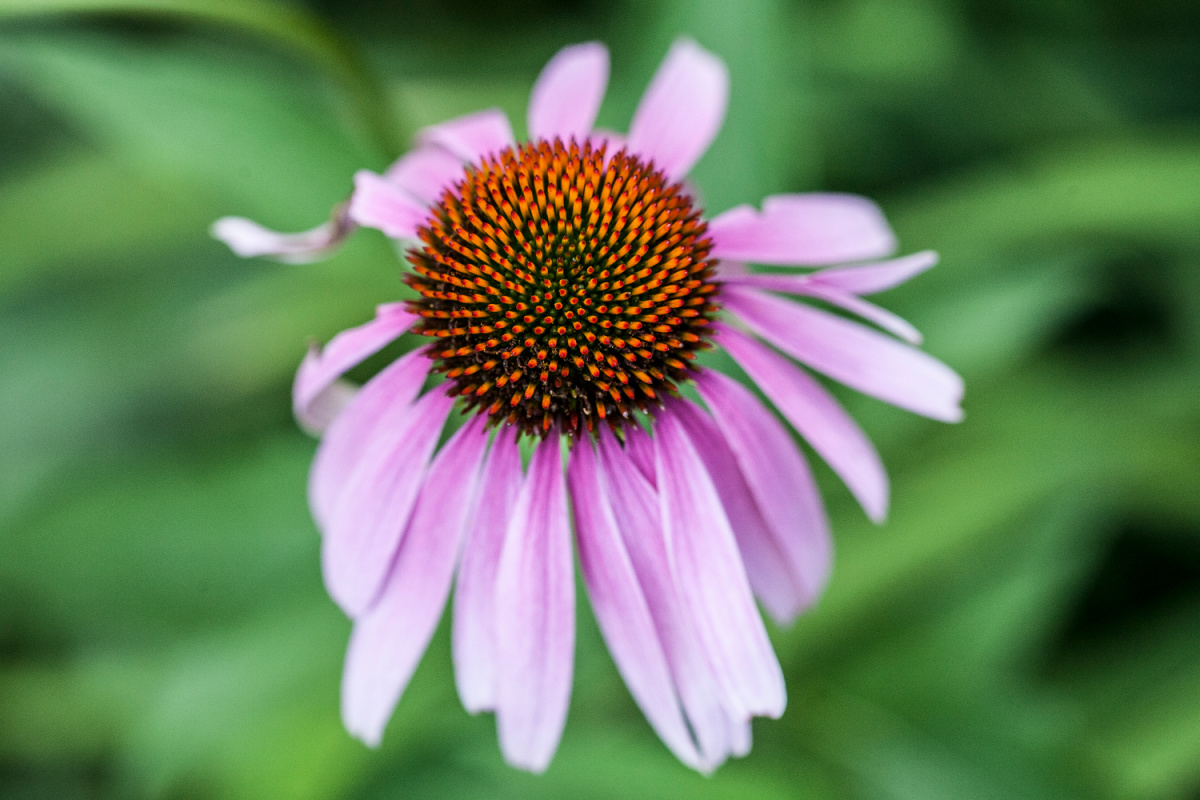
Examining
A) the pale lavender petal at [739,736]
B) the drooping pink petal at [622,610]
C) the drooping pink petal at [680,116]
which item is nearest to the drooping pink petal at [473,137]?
the drooping pink petal at [680,116]

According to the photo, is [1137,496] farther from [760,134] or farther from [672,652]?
[672,652]

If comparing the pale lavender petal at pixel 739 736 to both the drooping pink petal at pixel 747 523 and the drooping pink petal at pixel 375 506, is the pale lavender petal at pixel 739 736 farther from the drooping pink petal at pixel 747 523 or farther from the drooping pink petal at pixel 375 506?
the drooping pink petal at pixel 375 506

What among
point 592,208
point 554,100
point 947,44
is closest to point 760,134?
point 554,100

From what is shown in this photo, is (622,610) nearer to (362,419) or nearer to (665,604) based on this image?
(665,604)

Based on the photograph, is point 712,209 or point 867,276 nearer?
point 867,276

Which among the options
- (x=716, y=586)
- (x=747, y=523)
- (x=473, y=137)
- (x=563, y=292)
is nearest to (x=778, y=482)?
(x=747, y=523)

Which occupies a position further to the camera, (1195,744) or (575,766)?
(1195,744)
